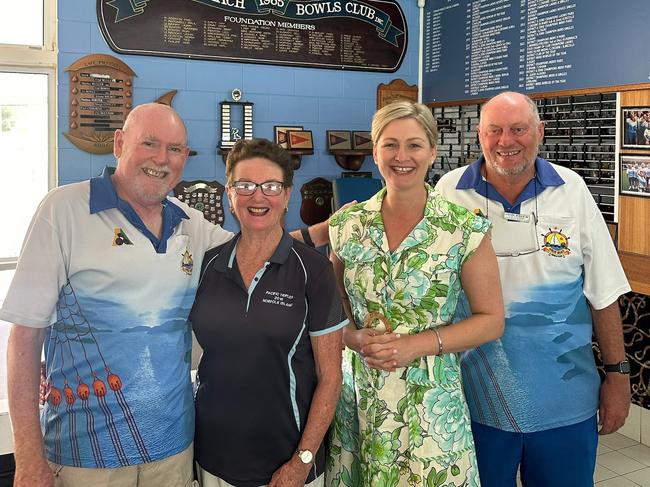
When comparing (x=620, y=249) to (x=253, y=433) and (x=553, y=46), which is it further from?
(x=253, y=433)

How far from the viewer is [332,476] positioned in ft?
5.72

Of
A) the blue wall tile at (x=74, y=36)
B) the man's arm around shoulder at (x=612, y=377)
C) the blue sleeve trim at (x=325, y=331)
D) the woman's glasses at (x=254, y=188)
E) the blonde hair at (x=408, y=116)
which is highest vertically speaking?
the blue wall tile at (x=74, y=36)

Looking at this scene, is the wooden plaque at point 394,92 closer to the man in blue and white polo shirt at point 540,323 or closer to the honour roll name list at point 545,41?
the honour roll name list at point 545,41

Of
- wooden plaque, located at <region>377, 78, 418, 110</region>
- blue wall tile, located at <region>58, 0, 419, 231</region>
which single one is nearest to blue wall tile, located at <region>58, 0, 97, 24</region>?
blue wall tile, located at <region>58, 0, 419, 231</region>

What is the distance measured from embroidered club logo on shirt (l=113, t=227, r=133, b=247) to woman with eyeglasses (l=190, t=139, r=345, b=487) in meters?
0.22

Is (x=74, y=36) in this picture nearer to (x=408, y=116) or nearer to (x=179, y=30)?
(x=179, y=30)

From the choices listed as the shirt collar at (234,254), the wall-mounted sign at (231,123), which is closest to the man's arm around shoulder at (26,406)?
the shirt collar at (234,254)

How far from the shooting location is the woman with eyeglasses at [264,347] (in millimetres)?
1501

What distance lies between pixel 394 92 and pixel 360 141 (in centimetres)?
48

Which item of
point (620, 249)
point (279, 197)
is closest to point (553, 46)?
Result: point (620, 249)

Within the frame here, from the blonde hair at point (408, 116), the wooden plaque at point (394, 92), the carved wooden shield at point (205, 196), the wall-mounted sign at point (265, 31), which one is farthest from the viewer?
the wooden plaque at point (394, 92)

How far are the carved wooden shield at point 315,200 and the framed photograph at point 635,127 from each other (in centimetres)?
193

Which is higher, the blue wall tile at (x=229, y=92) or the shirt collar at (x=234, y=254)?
the blue wall tile at (x=229, y=92)

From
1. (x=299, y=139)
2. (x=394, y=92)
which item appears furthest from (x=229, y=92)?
(x=394, y=92)
